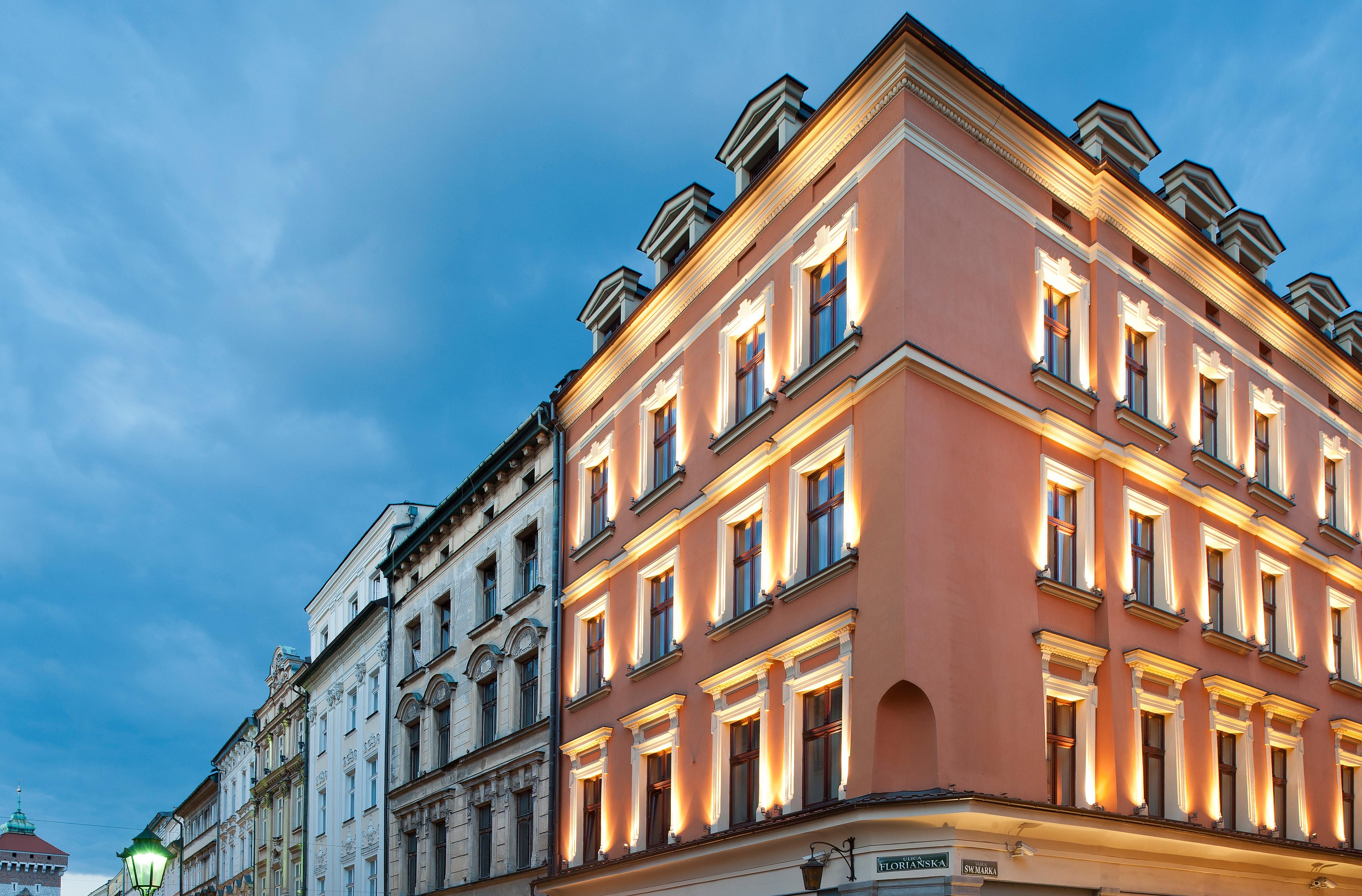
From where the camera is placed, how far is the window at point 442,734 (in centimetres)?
3753

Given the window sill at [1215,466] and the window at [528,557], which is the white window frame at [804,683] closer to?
the window sill at [1215,466]

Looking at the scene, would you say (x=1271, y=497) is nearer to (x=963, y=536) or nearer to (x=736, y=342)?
(x=963, y=536)

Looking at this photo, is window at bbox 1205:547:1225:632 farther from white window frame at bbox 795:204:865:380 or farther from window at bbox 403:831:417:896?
window at bbox 403:831:417:896

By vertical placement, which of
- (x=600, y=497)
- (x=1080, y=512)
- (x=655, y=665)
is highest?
(x=600, y=497)

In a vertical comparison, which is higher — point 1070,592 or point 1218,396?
point 1218,396

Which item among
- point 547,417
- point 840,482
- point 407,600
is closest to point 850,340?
point 840,482

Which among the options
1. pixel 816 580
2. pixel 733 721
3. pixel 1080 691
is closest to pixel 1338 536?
pixel 1080 691

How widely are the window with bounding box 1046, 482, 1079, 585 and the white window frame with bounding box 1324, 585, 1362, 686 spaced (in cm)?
980

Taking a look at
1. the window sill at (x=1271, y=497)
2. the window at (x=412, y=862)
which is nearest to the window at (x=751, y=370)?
the window sill at (x=1271, y=497)

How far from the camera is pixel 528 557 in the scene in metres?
34.3

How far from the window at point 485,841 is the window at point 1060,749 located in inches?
713

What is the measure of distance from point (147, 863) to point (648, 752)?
10171mm

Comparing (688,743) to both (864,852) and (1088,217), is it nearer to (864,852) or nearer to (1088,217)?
(864,852)

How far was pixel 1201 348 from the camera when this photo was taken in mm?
25656
